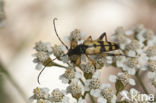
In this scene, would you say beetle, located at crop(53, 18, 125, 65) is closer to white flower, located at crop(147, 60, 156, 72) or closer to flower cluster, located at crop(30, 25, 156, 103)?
flower cluster, located at crop(30, 25, 156, 103)

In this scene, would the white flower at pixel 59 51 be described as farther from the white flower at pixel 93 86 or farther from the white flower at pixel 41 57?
the white flower at pixel 93 86

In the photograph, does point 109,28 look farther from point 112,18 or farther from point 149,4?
point 149,4

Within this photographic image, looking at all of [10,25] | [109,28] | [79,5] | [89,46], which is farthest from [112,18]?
[89,46]

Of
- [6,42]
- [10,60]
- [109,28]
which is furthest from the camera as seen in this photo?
[109,28]

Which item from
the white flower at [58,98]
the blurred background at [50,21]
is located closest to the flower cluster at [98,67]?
the white flower at [58,98]

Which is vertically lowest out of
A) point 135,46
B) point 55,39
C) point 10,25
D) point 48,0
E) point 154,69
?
point 154,69

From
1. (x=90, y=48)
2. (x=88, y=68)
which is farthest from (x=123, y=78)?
(x=90, y=48)

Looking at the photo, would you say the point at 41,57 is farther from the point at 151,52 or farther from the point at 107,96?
the point at 151,52
